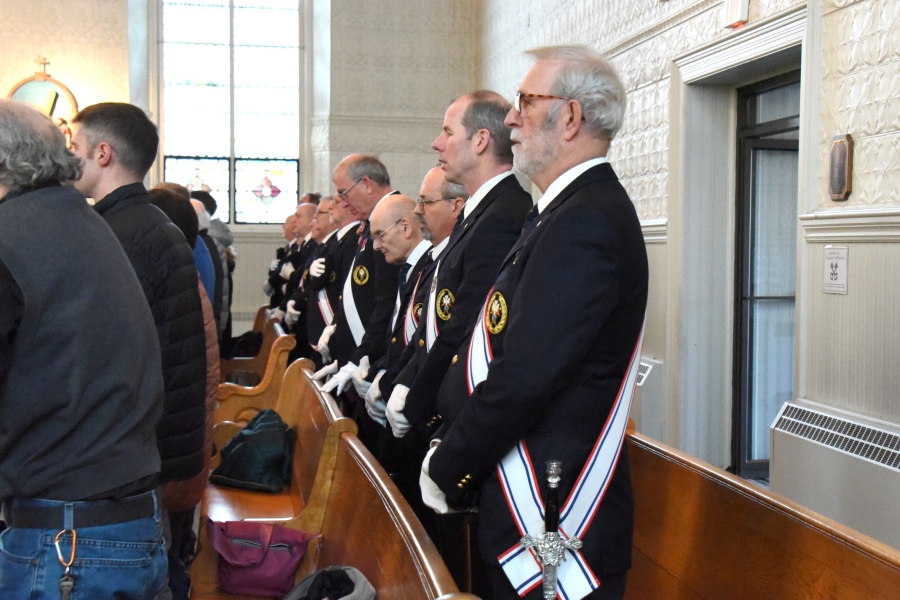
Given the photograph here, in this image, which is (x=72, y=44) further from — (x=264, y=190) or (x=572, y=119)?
(x=572, y=119)

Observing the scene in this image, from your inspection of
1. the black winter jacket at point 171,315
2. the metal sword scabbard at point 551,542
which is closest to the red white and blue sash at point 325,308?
the black winter jacket at point 171,315

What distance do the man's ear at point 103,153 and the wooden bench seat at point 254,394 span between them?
8.16ft

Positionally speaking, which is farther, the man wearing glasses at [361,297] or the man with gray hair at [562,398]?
the man wearing glasses at [361,297]

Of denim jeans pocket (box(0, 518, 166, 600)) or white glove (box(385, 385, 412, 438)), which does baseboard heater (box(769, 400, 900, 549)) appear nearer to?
white glove (box(385, 385, 412, 438))

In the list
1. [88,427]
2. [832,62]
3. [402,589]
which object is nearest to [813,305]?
[832,62]

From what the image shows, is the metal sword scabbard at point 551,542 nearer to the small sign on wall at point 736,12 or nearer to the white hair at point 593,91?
the white hair at point 593,91

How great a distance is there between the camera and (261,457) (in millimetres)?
4047

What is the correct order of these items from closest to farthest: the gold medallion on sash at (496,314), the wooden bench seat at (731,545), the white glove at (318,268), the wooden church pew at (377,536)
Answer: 1. the wooden church pew at (377,536)
2. the wooden bench seat at (731,545)
3. the gold medallion on sash at (496,314)
4. the white glove at (318,268)

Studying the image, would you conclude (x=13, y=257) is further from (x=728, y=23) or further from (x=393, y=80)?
(x=393, y=80)

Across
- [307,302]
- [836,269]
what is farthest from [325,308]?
[836,269]

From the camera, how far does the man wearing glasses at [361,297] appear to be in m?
4.27

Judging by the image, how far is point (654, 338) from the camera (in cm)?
664

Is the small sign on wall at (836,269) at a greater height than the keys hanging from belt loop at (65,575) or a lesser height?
greater

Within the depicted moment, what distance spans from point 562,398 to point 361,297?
2.95 m
